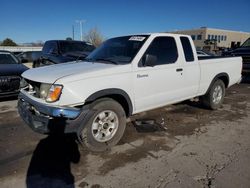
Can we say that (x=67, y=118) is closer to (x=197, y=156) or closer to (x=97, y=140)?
(x=97, y=140)

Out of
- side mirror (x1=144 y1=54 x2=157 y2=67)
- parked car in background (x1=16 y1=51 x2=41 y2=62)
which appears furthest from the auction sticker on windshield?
→ parked car in background (x1=16 y1=51 x2=41 y2=62)

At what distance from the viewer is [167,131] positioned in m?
4.70

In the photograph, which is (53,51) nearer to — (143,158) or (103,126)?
(103,126)

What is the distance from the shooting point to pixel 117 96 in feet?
13.0

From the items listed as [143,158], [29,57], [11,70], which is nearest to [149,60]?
[143,158]

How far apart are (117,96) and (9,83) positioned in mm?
3905

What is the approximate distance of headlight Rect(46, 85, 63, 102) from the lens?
3320mm

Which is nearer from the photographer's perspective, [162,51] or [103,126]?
[103,126]

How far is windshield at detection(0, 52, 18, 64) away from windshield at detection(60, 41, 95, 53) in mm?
1709

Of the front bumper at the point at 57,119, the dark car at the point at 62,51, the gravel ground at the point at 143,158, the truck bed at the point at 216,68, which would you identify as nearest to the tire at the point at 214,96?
the truck bed at the point at 216,68

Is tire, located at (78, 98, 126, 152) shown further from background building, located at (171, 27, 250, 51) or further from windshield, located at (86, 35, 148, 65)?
background building, located at (171, 27, 250, 51)

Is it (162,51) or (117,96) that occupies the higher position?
(162,51)

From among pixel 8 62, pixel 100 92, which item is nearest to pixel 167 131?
pixel 100 92

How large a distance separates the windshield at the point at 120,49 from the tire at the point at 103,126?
0.84 meters
